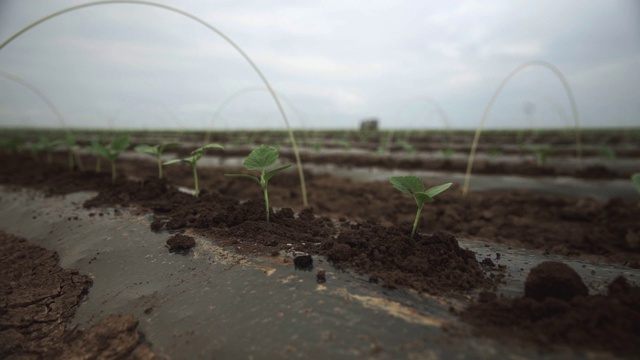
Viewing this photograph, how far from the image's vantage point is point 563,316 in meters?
1.05

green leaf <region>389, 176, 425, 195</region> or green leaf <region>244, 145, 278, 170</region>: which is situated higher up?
green leaf <region>244, 145, 278, 170</region>

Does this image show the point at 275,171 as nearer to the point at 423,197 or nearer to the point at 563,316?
the point at 423,197

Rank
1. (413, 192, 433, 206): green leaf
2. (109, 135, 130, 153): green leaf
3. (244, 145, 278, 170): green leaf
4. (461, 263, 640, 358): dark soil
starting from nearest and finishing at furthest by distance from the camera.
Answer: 1. (461, 263, 640, 358): dark soil
2. (413, 192, 433, 206): green leaf
3. (244, 145, 278, 170): green leaf
4. (109, 135, 130, 153): green leaf

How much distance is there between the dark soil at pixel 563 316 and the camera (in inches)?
37.1

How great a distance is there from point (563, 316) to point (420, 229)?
8.61ft

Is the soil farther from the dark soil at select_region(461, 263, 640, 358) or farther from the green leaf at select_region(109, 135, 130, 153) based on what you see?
the green leaf at select_region(109, 135, 130, 153)

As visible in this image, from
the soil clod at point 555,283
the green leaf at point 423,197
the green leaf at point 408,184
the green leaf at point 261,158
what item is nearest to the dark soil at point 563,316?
the soil clod at point 555,283

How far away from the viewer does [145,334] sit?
1292mm

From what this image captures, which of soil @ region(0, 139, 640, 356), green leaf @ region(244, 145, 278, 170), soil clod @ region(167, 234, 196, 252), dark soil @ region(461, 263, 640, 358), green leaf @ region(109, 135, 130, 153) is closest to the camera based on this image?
dark soil @ region(461, 263, 640, 358)

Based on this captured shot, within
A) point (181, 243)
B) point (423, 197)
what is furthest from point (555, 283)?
point (181, 243)

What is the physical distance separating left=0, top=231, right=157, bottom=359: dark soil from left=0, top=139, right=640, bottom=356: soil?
2.06 feet

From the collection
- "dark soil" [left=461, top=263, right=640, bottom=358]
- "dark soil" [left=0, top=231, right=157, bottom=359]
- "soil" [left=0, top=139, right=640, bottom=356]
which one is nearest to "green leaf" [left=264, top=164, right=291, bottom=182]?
"soil" [left=0, top=139, right=640, bottom=356]

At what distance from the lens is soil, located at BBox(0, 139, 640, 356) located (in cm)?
110

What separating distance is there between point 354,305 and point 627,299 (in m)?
0.94
